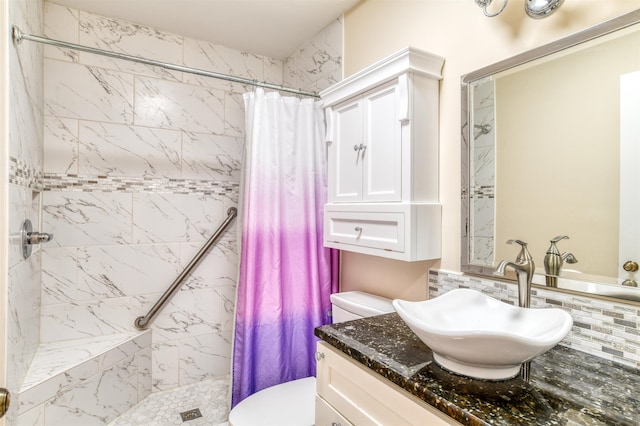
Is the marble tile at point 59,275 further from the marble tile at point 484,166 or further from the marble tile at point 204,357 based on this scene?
the marble tile at point 484,166

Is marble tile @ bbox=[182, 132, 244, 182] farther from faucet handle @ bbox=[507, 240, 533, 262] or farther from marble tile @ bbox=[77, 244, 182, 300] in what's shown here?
faucet handle @ bbox=[507, 240, 533, 262]

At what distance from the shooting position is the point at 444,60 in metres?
1.38

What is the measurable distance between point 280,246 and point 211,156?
93cm

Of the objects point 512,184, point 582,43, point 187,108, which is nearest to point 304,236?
point 512,184

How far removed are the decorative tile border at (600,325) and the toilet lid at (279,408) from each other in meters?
0.94

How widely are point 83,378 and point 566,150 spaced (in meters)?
2.27

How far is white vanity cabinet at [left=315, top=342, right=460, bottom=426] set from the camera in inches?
31.5

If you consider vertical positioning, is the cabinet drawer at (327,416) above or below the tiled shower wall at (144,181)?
below

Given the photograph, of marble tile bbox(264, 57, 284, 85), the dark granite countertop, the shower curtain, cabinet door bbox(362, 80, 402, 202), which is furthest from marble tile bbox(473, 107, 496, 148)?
marble tile bbox(264, 57, 284, 85)

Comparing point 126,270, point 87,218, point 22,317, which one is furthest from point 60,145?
point 22,317

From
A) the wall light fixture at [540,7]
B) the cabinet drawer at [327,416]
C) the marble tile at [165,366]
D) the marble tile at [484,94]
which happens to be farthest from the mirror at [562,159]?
the marble tile at [165,366]

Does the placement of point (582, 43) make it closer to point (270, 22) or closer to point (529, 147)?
point (529, 147)

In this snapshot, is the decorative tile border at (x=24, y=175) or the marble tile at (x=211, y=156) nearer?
the decorative tile border at (x=24, y=175)

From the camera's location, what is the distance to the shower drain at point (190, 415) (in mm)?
1911
